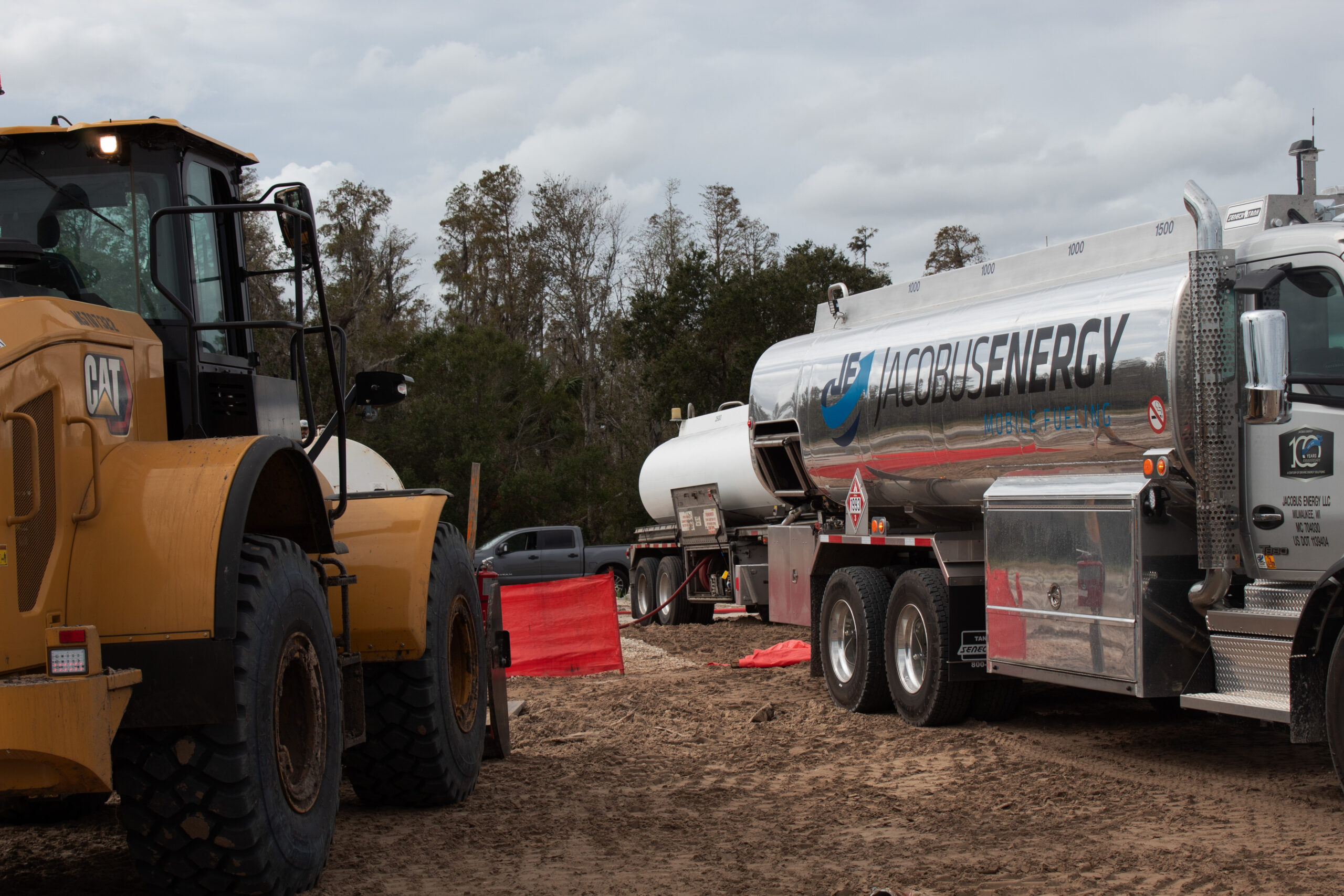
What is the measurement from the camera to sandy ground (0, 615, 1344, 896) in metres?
5.86

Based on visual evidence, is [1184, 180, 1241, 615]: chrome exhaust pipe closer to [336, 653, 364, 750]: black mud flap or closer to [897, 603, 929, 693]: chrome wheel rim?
[897, 603, 929, 693]: chrome wheel rim

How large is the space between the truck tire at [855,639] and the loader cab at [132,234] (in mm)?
6270

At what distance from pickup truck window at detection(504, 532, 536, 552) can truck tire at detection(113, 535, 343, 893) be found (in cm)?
2271

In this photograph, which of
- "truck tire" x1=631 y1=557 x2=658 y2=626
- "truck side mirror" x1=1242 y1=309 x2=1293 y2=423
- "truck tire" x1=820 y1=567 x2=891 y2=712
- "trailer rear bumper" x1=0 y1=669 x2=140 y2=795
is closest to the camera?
"trailer rear bumper" x1=0 y1=669 x2=140 y2=795

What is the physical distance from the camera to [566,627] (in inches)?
565

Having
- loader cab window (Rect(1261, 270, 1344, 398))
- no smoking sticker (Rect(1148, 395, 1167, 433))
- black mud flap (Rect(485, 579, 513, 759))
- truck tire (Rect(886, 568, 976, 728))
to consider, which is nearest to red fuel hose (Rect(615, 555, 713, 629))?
truck tire (Rect(886, 568, 976, 728))

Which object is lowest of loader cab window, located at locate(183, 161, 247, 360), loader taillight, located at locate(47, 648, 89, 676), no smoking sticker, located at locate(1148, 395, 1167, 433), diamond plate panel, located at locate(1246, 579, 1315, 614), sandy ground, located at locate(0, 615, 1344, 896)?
sandy ground, located at locate(0, 615, 1344, 896)

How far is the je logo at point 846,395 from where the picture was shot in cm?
1133

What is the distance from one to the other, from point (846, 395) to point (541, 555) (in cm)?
1723

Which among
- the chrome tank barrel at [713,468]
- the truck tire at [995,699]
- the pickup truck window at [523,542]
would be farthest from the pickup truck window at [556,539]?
the truck tire at [995,699]

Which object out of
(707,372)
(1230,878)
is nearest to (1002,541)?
(1230,878)

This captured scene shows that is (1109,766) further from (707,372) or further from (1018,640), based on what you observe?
(707,372)

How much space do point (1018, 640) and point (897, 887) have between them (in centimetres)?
365

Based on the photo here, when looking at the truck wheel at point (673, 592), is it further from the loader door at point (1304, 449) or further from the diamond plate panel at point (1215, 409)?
the loader door at point (1304, 449)
